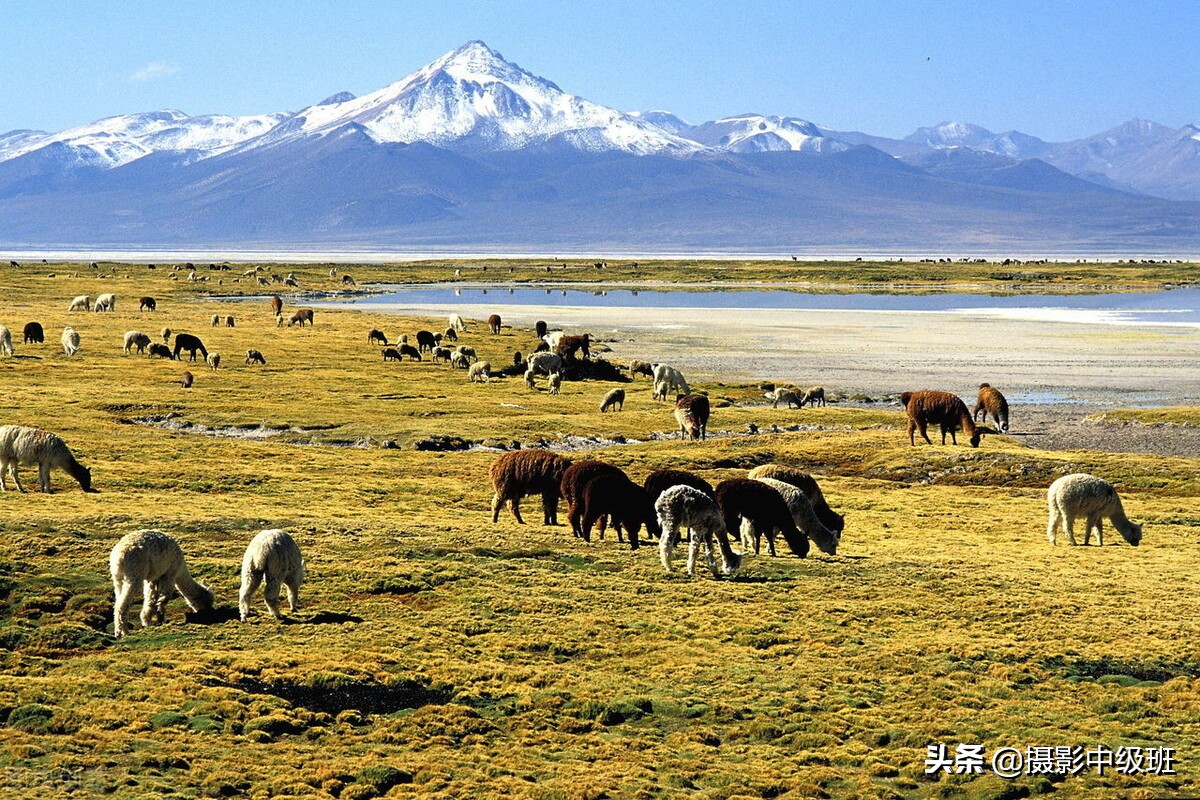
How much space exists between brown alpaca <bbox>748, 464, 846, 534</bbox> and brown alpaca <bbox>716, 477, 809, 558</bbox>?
1564 mm

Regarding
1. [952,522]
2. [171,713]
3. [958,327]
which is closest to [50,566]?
[171,713]

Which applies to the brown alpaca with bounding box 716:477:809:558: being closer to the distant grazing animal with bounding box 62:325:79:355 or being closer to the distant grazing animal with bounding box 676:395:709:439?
the distant grazing animal with bounding box 676:395:709:439

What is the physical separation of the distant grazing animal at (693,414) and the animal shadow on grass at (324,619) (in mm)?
23376

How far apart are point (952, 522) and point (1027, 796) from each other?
1578 centimetres

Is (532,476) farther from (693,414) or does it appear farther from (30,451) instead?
(693,414)

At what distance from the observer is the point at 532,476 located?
24.5 meters

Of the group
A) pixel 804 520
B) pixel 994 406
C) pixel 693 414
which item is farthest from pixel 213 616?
pixel 994 406

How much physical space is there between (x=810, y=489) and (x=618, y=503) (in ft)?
14.2

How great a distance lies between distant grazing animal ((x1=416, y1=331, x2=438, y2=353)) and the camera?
6488 cm

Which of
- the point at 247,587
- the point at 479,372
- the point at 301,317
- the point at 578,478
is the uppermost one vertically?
the point at 301,317

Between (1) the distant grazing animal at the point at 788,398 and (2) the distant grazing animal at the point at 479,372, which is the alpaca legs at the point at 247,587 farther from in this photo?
(2) the distant grazing animal at the point at 479,372

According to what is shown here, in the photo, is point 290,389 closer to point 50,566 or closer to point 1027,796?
point 50,566

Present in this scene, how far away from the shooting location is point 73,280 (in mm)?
128250

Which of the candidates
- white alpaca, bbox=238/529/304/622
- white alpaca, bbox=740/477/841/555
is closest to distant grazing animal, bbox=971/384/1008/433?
white alpaca, bbox=740/477/841/555
